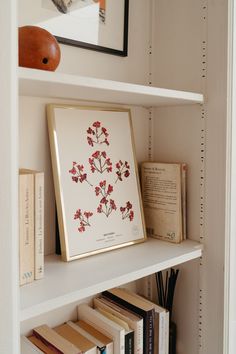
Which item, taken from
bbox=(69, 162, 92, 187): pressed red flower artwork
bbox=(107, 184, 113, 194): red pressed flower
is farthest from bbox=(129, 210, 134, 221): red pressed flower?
bbox=(69, 162, 92, 187): pressed red flower artwork

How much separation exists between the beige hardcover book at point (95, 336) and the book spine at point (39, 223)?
28cm

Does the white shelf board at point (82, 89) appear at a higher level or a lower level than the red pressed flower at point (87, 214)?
higher

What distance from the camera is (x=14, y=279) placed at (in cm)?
70

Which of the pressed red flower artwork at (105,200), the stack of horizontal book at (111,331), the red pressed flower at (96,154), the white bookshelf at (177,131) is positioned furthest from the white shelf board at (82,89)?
the stack of horizontal book at (111,331)

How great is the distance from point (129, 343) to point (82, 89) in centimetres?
73

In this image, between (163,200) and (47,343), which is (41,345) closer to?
(47,343)

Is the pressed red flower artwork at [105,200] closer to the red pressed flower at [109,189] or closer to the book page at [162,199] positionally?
the red pressed flower at [109,189]

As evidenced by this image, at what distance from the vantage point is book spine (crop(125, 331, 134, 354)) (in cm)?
109

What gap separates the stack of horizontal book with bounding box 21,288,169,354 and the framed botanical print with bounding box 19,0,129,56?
0.80 m

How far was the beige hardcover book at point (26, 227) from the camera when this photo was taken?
869 mm

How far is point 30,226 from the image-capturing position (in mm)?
889

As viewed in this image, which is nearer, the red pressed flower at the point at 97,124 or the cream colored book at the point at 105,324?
the cream colored book at the point at 105,324

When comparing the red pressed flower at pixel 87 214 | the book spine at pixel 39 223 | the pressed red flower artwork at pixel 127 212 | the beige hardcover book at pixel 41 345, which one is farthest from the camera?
the pressed red flower artwork at pixel 127 212

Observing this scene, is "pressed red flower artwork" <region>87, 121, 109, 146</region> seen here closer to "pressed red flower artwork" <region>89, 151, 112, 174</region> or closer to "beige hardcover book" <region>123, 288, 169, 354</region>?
"pressed red flower artwork" <region>89, 151, 112, 174</region>
